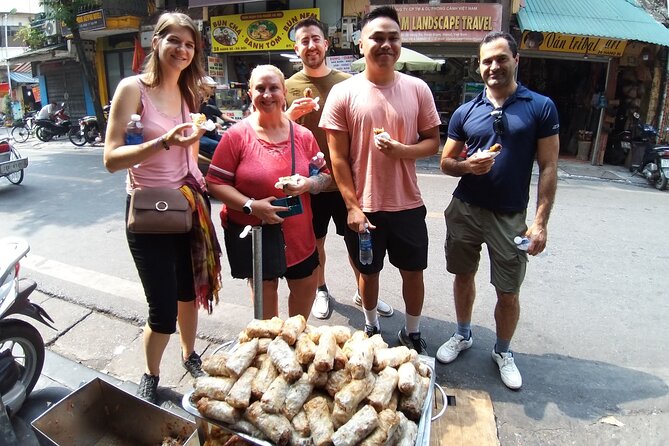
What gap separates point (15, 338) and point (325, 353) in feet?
6.64

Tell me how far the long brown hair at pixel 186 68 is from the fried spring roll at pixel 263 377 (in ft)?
4.76

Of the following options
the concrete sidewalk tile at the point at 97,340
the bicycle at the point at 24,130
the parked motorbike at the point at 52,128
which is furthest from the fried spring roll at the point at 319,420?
the bicycle at the point at 24,130

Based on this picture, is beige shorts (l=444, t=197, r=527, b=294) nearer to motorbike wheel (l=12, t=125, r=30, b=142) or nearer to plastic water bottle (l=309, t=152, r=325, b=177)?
plastic water bottle (l=309, t=152, r=325, b=177)


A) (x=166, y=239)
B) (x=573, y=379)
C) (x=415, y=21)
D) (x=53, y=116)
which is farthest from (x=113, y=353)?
(x=53, y=116)

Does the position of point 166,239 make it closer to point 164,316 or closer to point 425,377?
point 164,316

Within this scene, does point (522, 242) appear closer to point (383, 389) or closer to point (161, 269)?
point (383, 389)

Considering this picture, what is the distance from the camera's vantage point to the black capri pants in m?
2.23

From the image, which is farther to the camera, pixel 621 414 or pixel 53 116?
pixel 53 116

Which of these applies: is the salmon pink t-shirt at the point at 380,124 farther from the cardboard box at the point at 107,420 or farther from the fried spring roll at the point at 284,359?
the cardboard box at the point at 107,420

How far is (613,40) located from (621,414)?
10865mm

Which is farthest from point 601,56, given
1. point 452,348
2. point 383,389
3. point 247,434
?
point 247,434

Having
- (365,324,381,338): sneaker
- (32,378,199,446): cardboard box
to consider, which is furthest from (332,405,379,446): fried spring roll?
(365,324,381,338): sneaker

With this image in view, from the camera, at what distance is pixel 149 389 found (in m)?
2.52

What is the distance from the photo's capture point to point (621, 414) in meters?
2.56
